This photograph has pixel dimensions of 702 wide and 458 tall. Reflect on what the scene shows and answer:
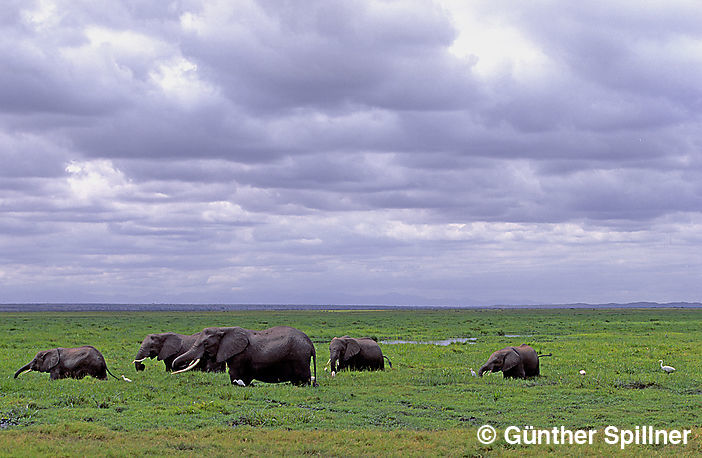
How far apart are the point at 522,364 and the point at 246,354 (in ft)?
34.9

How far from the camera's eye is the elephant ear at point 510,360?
25469 mm

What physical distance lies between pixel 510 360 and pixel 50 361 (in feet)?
57.1

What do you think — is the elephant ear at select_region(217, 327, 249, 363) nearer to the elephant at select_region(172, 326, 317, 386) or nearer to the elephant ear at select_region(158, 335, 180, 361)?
the elephant at select_region(172, 326, 317, 386)

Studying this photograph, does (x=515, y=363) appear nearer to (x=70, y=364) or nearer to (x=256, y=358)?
(x=256, y=358)

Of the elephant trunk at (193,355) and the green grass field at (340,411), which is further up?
the elephant trunk at (193,355)

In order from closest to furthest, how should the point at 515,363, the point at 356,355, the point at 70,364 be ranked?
the point at 70,364, the point at 515,363, the point at 356,355

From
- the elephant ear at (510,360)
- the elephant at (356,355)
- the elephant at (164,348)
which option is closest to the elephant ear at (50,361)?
the elephant at (164,348)

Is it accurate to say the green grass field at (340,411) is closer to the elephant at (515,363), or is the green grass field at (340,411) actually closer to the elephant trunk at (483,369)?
the elephant trunk at (483,369)

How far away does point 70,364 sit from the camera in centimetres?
2467

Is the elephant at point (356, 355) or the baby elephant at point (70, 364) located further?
the elephant at point (356, 355)

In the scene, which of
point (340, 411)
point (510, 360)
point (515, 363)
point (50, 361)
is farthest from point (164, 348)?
point (515, 363)

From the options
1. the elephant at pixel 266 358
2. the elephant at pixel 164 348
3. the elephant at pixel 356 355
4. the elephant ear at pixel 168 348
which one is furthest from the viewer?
the elephant ear at pixel 168 348

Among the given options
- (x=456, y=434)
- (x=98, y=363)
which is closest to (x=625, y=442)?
(x=456, y=434)

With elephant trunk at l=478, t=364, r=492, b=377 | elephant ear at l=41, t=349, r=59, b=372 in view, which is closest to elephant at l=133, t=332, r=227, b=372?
elephant ear at l=41, t=349, r=59, b=372
